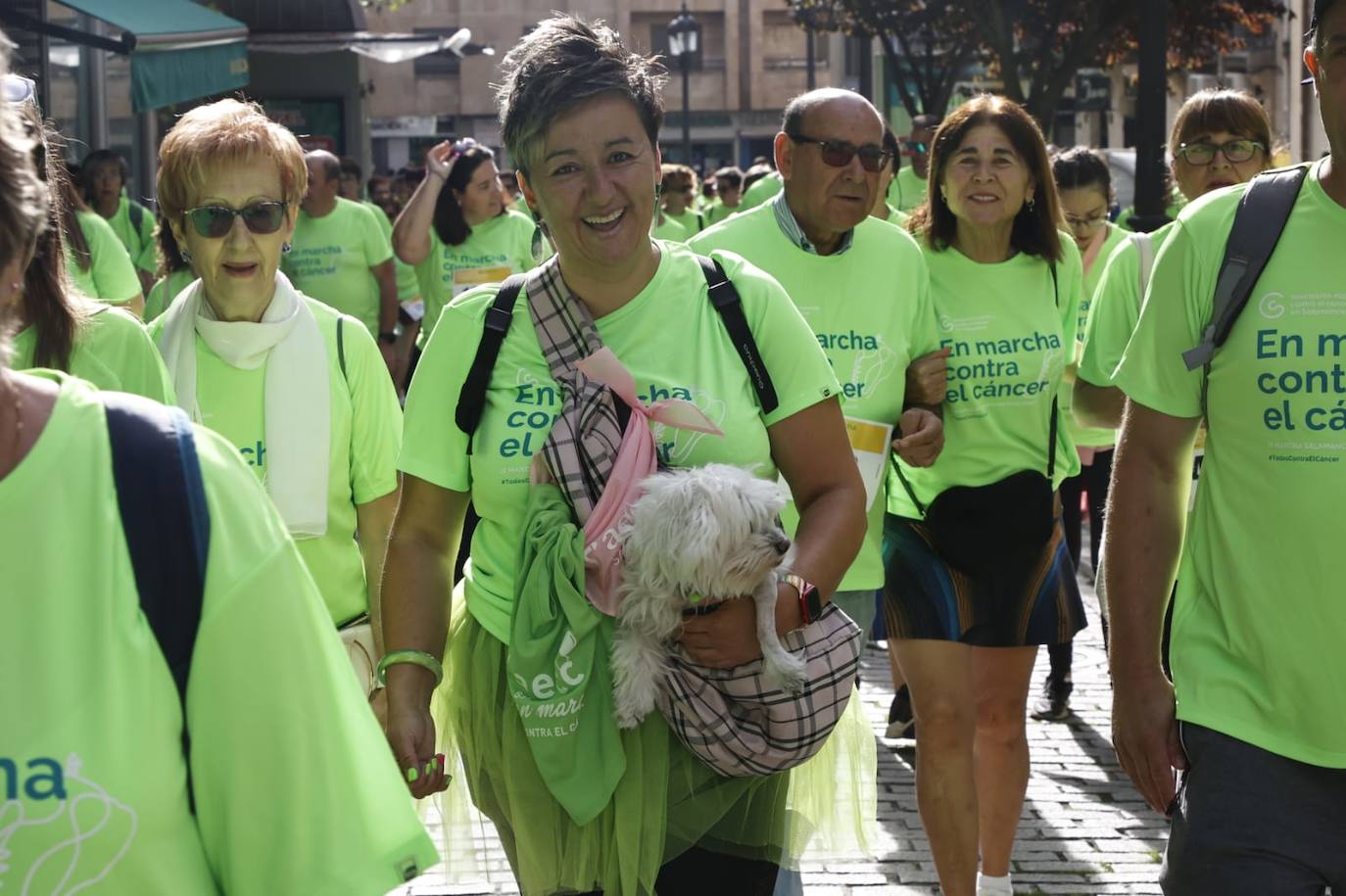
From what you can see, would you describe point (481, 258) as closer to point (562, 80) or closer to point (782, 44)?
point (562, 80)

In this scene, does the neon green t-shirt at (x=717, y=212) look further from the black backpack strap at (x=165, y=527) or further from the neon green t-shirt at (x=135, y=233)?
the black backpack strap at (x=165, y=527)

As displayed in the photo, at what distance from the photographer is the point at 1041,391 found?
17.4ft

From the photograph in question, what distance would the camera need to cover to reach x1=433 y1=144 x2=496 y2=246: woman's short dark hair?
35.7 feet

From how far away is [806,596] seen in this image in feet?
10.4

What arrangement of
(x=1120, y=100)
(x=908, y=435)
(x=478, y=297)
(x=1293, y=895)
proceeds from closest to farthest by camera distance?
1. (x=1293, y=895)
2. (x=478, y=297)
3. (x=908, y=435)
4. (x=1120, y=100)

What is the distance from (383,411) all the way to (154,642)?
262 centimetres

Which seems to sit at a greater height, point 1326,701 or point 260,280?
point 260,280

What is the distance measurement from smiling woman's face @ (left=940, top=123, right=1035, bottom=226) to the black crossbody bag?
0.74 metres

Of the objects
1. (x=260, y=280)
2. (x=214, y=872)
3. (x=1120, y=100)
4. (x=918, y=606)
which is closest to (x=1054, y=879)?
(x=918, y=606)

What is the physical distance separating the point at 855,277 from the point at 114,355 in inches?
86.5

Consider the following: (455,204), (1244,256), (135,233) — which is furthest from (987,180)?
(135,233)

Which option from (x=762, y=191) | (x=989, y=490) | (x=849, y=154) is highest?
(x=849, y=154)

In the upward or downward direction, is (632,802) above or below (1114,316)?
below

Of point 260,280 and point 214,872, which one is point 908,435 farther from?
point 214,872
